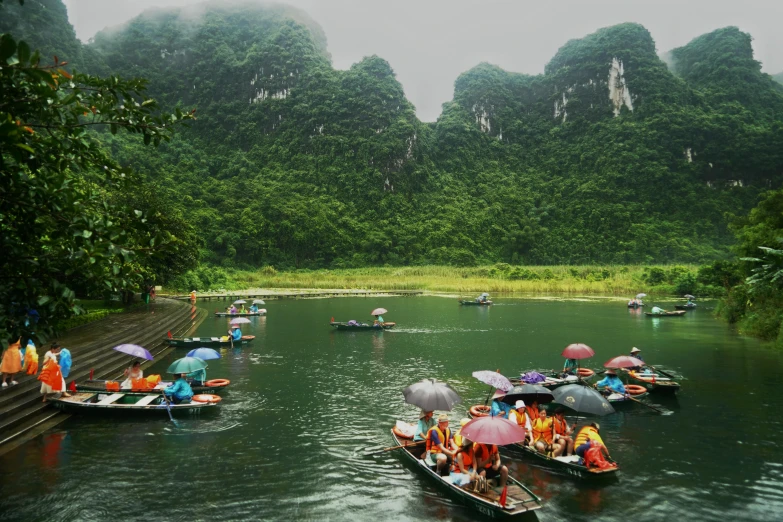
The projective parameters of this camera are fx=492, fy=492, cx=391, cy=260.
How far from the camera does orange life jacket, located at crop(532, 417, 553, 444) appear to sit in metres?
10.2

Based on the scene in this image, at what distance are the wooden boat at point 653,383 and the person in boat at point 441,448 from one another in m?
8.73

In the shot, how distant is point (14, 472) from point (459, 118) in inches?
5043

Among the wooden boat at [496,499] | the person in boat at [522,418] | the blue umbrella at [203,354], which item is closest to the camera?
the wooden boat at [496,499]

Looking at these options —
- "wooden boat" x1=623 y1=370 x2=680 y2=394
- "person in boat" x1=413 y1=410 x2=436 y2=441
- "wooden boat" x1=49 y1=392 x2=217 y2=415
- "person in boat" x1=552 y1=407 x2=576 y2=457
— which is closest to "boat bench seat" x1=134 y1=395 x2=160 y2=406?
"wooden boat" x1=49 y1=392 x2=217 y2=415

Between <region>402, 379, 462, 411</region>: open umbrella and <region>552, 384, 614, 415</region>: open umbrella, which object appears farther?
<region>552, 384, 614, 415</region>: open umbrella

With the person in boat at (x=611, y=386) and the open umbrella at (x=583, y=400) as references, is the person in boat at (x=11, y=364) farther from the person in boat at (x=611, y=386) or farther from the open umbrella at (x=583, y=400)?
the person in boat at (x=611, y=386)

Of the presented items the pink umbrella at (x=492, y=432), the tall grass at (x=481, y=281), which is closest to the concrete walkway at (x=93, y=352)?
the pink umbrella at (x=492, y=432)

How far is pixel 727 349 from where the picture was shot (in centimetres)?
2341

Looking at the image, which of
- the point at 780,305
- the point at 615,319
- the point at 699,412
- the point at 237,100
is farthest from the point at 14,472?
the point at 237,100

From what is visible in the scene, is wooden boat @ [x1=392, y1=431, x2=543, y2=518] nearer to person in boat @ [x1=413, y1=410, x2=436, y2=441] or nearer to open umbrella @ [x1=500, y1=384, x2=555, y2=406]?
person in boat @ [x1=413, y1=410, x2=436, y2=441]

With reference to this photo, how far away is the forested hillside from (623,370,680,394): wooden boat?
6427cm

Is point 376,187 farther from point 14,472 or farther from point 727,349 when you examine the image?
point 14,472

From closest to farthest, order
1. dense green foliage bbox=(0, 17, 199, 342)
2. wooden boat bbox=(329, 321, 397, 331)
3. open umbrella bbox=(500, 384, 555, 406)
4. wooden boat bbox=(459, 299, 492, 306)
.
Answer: dense green foliage bbox=(0, 17, 199, 342) → open umbrella bbox=(500, 384, 555, 406) → wooden boat bbox=(329, 321, 397, 331) → wooden boat bbox=(459, 299, 492, 306)

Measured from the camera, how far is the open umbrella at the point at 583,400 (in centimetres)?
1034
